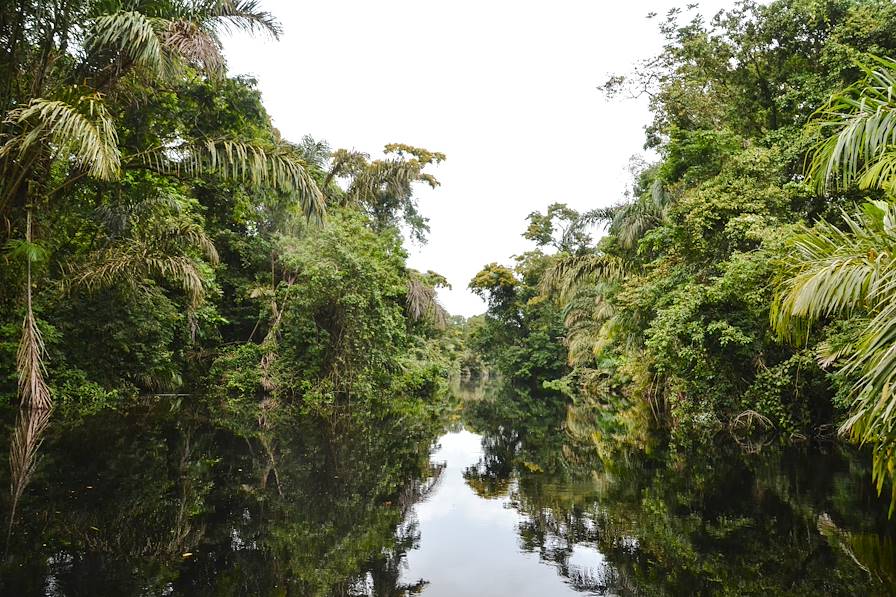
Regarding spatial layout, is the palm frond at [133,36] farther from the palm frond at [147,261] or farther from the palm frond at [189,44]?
the palm frond at [147,261]

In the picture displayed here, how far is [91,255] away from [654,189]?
13.7m

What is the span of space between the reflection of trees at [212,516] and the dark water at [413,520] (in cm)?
2

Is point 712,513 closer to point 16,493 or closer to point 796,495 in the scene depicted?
point 796,495

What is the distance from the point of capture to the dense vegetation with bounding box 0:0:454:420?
7609 mm

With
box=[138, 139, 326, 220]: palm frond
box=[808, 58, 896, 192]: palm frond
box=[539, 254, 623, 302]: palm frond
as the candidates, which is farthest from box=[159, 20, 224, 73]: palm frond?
box=[539, 254, 623, 302]: palm frond

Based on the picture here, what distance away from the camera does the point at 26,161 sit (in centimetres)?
759

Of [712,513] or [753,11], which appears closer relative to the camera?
[712,513]

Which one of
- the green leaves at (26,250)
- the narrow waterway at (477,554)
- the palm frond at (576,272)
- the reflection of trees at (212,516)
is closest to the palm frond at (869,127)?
the narrow waterway at (477,554)

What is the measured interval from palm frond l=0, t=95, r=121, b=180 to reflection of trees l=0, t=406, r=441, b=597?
3.42m

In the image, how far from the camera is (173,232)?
37.3 feet

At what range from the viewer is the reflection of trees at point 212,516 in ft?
11.0

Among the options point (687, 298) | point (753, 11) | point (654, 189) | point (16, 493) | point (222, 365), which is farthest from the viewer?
point (222, 365)

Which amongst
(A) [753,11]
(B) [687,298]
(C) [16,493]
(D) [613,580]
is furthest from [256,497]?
(A) [753,11]

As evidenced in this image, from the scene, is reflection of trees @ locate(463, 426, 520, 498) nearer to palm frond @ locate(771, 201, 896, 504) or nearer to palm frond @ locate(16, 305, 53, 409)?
palm frond @ locate(771, 201, 896, 504)
